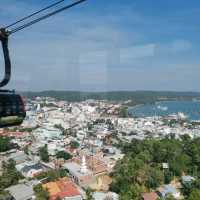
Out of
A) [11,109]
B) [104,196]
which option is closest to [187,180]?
[104,196]

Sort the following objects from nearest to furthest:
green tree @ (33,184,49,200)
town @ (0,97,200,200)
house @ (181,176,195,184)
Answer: green tree @ (33,184,49,200), town @ (0,97,200,200), house @ (181,176,195,184)

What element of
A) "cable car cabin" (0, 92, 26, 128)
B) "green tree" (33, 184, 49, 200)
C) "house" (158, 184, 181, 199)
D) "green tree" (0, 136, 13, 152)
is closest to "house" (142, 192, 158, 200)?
"house" (158, 184, 181, 199)

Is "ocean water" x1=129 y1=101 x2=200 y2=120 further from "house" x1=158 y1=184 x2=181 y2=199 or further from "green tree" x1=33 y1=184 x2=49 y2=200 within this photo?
"green tree" x1=33 y1=184 x2=49 y2=200

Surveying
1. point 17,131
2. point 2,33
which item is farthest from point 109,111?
point 2,33

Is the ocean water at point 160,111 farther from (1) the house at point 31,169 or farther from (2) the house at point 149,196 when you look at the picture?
(2) the house at point 149,196

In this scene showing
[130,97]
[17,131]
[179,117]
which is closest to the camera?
[17,131]

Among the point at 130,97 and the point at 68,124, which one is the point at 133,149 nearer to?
the point at 68,124

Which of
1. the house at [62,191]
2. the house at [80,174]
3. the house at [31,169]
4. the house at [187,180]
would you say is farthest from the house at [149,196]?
the house at [31,169]
